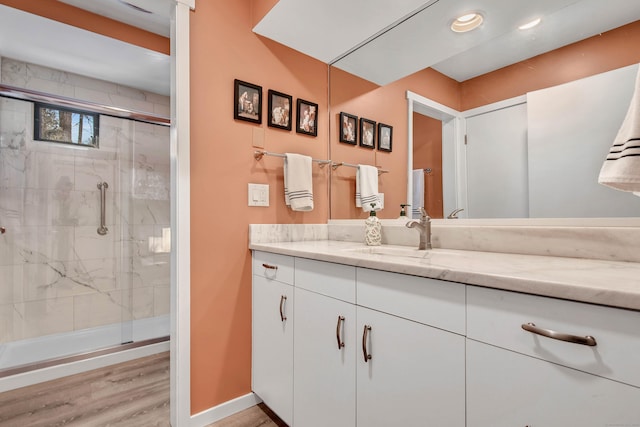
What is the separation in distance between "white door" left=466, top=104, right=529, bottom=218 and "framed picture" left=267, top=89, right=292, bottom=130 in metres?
1.01

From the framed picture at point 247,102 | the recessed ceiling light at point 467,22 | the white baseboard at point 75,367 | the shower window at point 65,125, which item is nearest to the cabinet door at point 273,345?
the framed picture at point 247,102

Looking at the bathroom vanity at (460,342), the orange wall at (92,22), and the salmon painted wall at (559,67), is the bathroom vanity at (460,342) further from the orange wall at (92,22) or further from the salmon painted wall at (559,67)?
the orange wall at (92,22)

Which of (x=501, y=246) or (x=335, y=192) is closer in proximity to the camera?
(x=501, y=246)

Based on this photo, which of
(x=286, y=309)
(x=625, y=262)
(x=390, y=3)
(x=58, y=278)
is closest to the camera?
(x=625, y=262)

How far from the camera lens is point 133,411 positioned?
1528 mm

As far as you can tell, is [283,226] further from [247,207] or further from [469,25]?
[469,25]

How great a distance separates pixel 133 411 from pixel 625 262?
7.12 ft

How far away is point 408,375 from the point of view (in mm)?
836

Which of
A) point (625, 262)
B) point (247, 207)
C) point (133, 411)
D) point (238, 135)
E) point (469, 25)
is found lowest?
point (133, 411)

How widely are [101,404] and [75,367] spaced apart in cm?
48

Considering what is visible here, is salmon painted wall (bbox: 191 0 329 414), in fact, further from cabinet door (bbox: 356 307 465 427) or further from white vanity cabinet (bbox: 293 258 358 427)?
cabinet door (bbox: 356 307 465 427)

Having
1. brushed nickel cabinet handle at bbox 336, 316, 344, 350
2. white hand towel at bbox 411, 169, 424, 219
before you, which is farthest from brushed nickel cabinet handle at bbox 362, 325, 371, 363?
white hand towel at bbox 411, 169, 424, 219

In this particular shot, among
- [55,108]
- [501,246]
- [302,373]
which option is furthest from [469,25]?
[55,108]

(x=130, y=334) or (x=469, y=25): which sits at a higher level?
(x=469, y=25)
